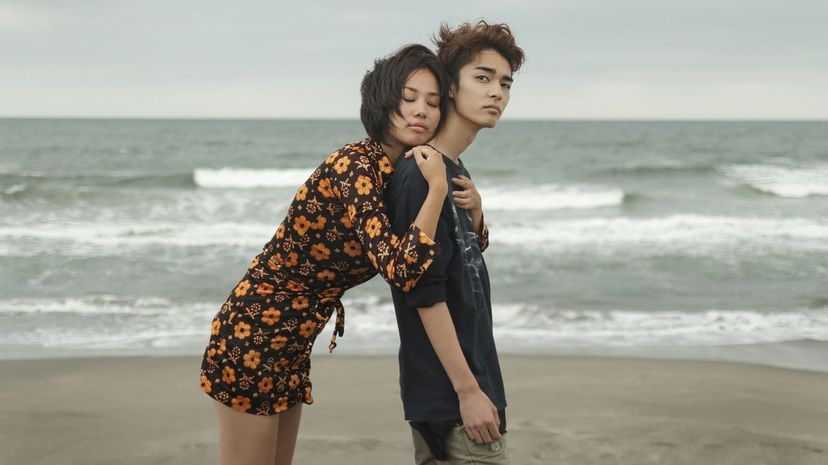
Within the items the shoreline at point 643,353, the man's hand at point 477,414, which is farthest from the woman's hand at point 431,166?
the shoreline at point 643,353

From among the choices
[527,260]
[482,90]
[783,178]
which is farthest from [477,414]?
[783,178]

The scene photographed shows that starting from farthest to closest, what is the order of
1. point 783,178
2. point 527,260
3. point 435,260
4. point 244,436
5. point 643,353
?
1. point 783,178
2. point 527,260
3. point 643,353
4. point 244,436
5. point 435,260

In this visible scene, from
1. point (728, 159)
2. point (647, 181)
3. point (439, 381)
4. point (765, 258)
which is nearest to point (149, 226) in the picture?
point (765, 258)

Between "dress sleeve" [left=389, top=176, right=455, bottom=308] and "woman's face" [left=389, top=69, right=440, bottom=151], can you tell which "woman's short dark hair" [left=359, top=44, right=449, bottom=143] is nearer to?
"woman's face" [left=389, top=69, right=440, bottom=151]

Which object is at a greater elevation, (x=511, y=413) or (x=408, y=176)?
(x=408, y=176)

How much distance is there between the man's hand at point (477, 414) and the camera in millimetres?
2309

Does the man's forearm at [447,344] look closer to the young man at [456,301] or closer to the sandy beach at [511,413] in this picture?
the young man at [456,301]

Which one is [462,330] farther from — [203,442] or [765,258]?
[765,258]

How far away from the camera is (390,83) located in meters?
2.44

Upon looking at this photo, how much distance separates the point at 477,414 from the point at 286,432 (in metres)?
0.81

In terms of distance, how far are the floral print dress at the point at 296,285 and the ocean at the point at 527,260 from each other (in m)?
4.39

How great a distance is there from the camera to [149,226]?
1575 centimetres

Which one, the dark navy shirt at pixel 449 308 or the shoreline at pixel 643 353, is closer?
the dark navy shirt at pixel 449 308

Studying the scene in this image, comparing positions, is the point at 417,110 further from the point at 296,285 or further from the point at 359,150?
the point at 296,285
